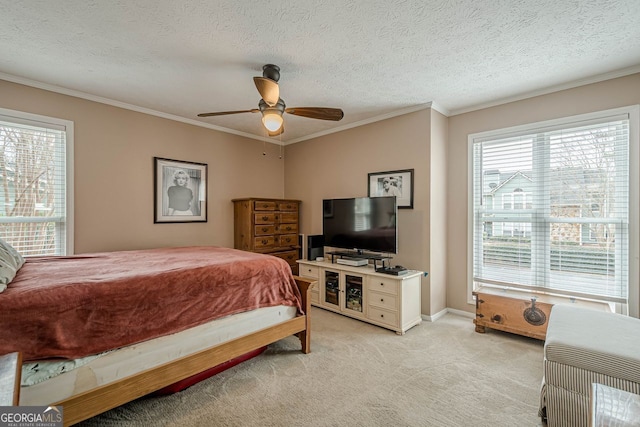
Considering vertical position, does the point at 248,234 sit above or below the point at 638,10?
below

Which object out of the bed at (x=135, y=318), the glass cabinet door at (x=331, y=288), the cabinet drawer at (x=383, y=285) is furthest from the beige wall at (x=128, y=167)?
the cabinet drawer at (x=383, y=285)

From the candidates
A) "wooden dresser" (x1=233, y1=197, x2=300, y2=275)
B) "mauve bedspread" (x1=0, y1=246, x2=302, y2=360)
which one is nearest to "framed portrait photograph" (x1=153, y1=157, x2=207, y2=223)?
"wooden dresser" (x1=233, y1=197, x2=300, y2=275)

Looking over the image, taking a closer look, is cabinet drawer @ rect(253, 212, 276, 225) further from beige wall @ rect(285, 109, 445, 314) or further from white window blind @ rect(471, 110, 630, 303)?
white window blind @ rect(471, 110, 630, 303)

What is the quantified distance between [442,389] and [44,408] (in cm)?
230

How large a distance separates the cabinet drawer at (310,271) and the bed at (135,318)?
50.7 inches

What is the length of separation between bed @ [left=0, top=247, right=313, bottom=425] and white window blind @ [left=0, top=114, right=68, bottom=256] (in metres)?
0.73

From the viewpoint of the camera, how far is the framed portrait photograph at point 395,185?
3.64 metres

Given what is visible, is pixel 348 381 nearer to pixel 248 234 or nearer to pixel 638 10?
pixel 248 234

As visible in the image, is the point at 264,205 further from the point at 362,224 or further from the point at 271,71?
the point at 271,71

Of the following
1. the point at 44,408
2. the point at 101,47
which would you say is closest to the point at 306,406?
the point at 44,408

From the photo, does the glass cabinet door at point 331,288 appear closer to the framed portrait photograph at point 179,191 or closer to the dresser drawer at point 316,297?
the dresser drawer at point 316,297

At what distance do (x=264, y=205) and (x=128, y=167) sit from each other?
1737 millimetres

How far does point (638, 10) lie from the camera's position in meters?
1.86

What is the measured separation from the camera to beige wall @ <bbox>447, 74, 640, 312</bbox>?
2.78 metres
